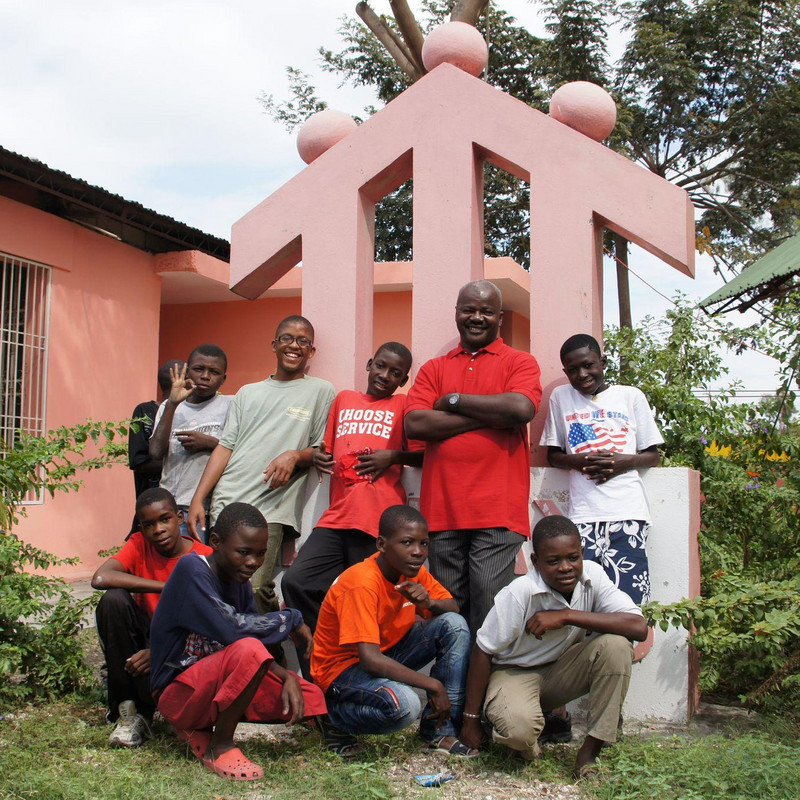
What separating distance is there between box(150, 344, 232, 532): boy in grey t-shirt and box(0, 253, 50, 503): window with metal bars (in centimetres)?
377

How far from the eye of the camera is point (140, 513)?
3707 mm

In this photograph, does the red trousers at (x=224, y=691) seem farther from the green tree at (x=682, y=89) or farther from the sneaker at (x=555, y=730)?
the green tree at (x=682, y=89)

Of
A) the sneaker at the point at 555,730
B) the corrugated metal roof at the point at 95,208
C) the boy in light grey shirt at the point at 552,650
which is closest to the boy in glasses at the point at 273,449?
the boy in light grey shirt at the point at 552,650

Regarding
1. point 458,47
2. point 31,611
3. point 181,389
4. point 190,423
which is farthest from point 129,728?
point 458,47

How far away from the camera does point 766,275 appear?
18.9 ft

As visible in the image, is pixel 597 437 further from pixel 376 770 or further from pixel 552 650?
pixel 376 770

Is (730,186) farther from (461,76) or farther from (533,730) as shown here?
(533,730)

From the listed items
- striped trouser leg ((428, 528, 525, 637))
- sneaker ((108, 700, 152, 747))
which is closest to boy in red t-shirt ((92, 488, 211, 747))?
sneaker ((108, 700, 152, 747))

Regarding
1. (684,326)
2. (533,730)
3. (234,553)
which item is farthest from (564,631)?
(684,326)

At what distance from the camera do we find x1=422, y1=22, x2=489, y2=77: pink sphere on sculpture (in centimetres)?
473

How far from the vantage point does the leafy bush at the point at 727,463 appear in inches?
164

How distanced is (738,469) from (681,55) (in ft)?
32.7

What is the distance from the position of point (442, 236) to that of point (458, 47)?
1.04 meters

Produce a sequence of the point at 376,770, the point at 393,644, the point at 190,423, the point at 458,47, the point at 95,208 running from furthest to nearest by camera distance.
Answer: the point at 95,208 < the point at 458,47 < the point at 190,423 < the point at 393,644 < the point at 376,770
